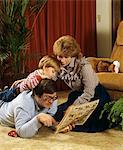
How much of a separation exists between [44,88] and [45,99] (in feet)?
0.30

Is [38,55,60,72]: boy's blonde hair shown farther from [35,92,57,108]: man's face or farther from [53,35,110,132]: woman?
[35,92,57,108]: man's face

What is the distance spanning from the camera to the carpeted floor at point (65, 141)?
2578 mm

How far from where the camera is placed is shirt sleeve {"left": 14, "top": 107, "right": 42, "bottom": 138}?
267 centimetres

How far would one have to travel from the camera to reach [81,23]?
5.01 meters

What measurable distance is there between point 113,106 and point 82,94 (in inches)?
11.8

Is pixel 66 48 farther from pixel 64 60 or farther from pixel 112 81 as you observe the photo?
pixel 112 81

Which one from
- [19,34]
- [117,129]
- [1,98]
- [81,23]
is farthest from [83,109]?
[81,23]

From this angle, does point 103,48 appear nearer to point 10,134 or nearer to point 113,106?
point 113,106

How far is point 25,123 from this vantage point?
2684 millimetres

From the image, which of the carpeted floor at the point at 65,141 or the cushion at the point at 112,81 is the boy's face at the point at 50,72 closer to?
the carpeted floor at the point at 65,141

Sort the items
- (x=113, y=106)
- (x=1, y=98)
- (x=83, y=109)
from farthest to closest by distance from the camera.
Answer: (x=1, y=98)
(x=113, y=106)
(x=83, y=109)

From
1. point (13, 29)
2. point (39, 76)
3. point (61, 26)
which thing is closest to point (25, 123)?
point (39, 76)

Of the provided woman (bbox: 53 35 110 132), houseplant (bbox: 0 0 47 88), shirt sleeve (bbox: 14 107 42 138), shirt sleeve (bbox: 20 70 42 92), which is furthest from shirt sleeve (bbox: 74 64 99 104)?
houseplant (bbox: 0 0 47 88)

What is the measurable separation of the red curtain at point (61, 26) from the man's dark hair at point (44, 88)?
160 centimetres
